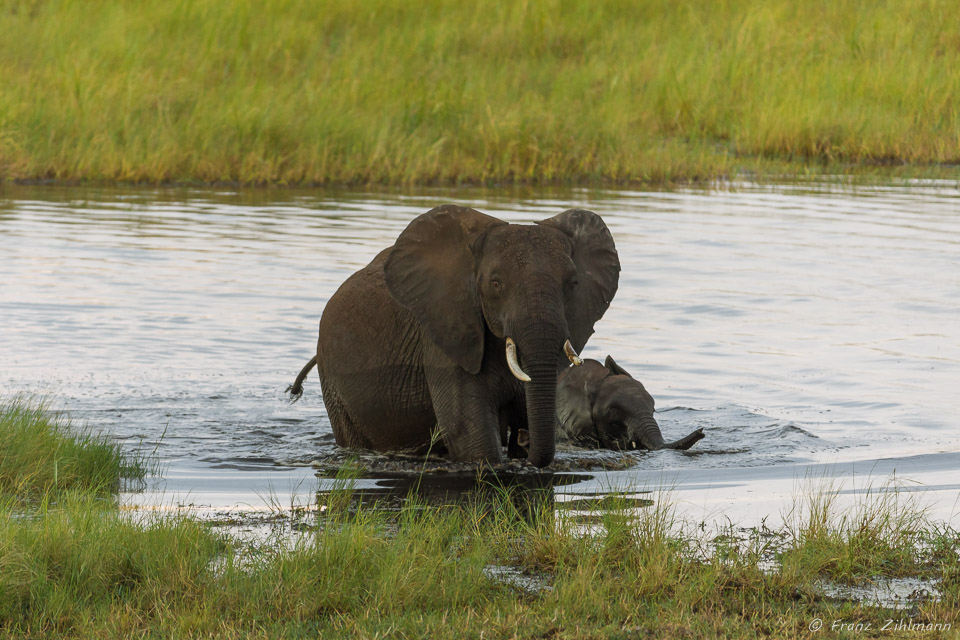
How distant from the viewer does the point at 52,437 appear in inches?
273

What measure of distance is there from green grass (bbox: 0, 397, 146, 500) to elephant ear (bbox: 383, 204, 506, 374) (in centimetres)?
161

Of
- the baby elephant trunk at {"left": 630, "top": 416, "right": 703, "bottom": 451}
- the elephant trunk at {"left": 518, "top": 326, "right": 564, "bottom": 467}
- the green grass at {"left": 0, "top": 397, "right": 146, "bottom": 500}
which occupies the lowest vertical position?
the baby elephant trunk at {"left": 630, "top": 416, "right": 703, "bottom": 451}

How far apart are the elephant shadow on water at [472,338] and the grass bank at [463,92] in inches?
484

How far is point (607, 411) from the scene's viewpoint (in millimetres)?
8609

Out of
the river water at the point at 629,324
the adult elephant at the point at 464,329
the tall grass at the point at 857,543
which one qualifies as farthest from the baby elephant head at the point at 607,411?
the tall grass at the point at 857,543

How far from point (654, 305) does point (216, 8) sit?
15.5 meters

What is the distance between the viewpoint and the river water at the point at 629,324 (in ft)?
26.2

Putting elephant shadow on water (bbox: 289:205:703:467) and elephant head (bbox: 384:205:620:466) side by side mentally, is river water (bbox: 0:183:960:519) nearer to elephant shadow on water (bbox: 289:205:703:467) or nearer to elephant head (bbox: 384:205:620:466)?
elephant shadow on water (bbox: 289:205:703:467)

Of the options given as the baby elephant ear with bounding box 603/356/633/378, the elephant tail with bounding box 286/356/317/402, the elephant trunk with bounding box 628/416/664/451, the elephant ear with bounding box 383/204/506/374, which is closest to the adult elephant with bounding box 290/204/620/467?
the elephant ear with bounding box 383/204/506/374

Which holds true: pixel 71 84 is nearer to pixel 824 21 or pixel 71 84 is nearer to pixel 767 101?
pixel 767 101

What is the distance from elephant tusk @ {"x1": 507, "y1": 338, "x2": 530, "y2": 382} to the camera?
21.4 ft

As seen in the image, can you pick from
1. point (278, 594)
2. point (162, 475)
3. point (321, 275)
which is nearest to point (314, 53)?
point (321, 275)

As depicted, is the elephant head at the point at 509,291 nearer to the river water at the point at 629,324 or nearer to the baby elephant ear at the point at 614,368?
the river water at the point at 629,324

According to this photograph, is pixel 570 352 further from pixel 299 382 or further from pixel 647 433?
pixel 299 382
